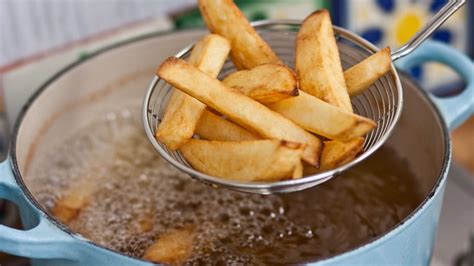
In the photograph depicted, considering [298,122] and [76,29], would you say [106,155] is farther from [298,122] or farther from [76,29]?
[298,122]

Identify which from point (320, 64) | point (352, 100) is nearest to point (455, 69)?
point (352, 100)

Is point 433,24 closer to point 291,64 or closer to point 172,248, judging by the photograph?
point 291,64

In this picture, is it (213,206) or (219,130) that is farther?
(213,206)

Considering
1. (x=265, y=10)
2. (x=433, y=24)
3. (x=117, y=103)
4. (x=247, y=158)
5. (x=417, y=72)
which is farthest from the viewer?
(x=417, y=72)

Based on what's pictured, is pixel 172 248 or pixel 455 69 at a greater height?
pixel 455 69

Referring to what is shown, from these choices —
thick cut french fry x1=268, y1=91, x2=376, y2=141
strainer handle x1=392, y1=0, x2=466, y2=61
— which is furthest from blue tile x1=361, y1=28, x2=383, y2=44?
thick cut french fry x1=268, y1=91, x2=376, y2=141

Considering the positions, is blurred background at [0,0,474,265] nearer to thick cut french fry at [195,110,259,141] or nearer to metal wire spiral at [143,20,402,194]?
metal wire spiral at [143,20,402,194]

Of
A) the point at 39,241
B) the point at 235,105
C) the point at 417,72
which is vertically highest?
the point at 235,105
